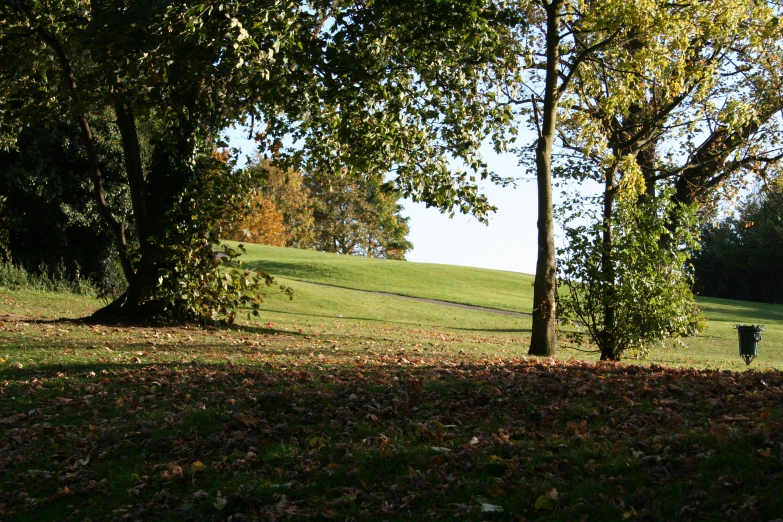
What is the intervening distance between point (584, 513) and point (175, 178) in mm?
13448

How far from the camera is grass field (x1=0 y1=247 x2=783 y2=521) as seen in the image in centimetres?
500

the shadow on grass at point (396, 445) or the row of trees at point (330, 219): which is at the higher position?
the row of trees at point (330, 219)

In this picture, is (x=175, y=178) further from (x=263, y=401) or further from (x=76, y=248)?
(x=76, y=248)

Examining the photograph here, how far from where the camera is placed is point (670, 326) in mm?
14781

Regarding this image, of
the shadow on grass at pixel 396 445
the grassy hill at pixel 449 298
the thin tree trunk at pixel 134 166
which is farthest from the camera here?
the grassy hill at pixel 449 298

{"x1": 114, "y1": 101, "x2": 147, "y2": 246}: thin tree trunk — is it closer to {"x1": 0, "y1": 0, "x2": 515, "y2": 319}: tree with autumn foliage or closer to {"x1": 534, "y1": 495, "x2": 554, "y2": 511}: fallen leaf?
{"x1": 0, "y1": 0, "x2": 515, "y2": 319}: tree with autumn foliage

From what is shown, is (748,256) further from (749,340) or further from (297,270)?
(749,340)

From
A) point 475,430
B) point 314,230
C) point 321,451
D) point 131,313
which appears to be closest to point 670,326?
point 475,430

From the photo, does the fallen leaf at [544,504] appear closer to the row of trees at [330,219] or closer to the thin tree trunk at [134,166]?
the thin tree trunk at [134,166]

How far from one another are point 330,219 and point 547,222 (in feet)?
192

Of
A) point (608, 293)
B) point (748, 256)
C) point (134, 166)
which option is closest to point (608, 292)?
point (608, 293)

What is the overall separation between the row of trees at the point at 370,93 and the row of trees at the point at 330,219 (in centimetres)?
4905

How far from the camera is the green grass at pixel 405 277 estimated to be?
38531 mm

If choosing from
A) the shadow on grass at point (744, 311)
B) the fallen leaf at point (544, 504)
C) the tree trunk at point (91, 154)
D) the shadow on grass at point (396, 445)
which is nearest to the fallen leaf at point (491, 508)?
the shadow on grass at point (396, 445)
